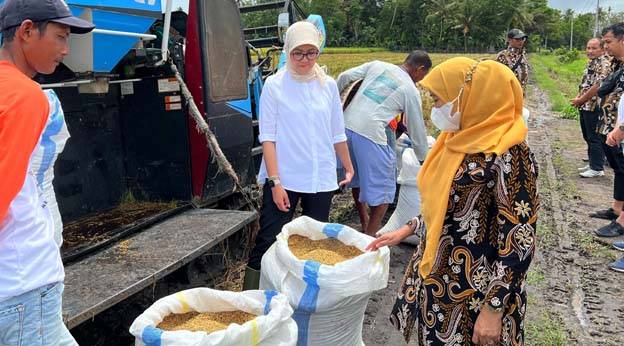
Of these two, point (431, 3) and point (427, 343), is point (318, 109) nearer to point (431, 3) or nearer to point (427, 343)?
point (427, 343)

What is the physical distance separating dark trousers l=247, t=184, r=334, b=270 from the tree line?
52.9 meters

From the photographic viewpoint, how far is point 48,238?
1586 millimetres

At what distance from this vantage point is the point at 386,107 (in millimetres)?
4395

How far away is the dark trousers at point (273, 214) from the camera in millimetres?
3176

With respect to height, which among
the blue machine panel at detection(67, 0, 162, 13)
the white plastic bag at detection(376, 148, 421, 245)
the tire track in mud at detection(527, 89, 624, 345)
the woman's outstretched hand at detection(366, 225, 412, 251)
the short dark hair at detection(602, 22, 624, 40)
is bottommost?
the tire track in mud at detection(527, 89, 624, 345)

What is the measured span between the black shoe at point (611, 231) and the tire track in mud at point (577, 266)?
11 cm

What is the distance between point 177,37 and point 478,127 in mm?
2599

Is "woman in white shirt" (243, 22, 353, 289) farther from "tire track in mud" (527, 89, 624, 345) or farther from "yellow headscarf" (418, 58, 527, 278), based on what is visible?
"tire track in mud" (527, 89, 624, 345)

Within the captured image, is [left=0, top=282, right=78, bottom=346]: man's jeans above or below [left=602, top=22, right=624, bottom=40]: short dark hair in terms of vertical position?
below

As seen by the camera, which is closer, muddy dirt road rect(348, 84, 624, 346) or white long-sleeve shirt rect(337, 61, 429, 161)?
muddy dirt road rect(348, 84, 624, 346)

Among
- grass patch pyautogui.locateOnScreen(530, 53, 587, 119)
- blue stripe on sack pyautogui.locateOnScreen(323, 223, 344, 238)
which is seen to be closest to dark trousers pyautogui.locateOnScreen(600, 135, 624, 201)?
blue stripe on sack pyautogui.locateOnScreen(323, 223, 344, 238)

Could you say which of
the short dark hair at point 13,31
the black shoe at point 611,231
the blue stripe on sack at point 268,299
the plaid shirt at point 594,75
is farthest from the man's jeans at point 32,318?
the plaid shirt at point 594,75

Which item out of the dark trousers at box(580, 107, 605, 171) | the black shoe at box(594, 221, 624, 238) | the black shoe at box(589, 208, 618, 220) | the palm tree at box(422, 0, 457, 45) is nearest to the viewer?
the black shoe at box(594, 221, 624, 238)

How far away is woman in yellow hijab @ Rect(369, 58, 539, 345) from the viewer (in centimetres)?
186
